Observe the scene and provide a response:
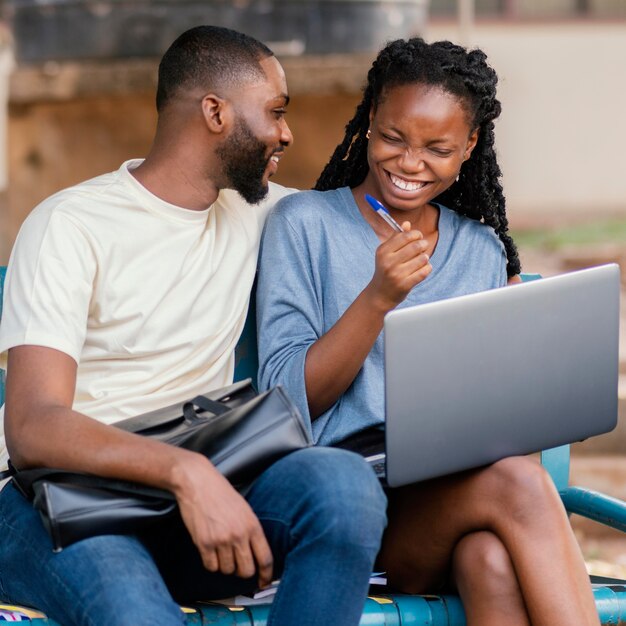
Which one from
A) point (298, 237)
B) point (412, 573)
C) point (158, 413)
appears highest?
point (298, 237)

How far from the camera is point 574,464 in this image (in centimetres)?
495

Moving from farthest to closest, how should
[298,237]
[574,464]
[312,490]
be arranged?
[574,464] < [298,237] < [312,490]

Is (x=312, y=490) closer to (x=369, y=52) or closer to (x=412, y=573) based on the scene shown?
(x=412, y=573)

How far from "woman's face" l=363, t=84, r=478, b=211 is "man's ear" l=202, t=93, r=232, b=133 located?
1.05ft

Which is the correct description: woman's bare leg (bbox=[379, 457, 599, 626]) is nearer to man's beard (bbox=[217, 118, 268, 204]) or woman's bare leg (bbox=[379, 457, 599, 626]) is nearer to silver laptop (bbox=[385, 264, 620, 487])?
silver laptop (bbox=[385, 264, 620, 487])

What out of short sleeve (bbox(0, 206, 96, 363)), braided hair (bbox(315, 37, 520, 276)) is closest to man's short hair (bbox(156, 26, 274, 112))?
braided hair (bbox(315, 37, 520, 276))

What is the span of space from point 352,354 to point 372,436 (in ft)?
0.74

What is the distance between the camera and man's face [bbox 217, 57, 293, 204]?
106 inches

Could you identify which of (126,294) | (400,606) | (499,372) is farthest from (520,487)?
(126,294)

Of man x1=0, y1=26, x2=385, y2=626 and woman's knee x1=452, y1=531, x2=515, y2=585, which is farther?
woman's knee x1=452, y1=531, x2=515, y2=585

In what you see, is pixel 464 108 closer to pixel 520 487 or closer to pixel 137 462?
pixel 520 487

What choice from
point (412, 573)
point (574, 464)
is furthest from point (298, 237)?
point (574, 464)

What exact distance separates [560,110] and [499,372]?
27.8 ft

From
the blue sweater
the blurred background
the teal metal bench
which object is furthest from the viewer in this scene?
the blurred background
